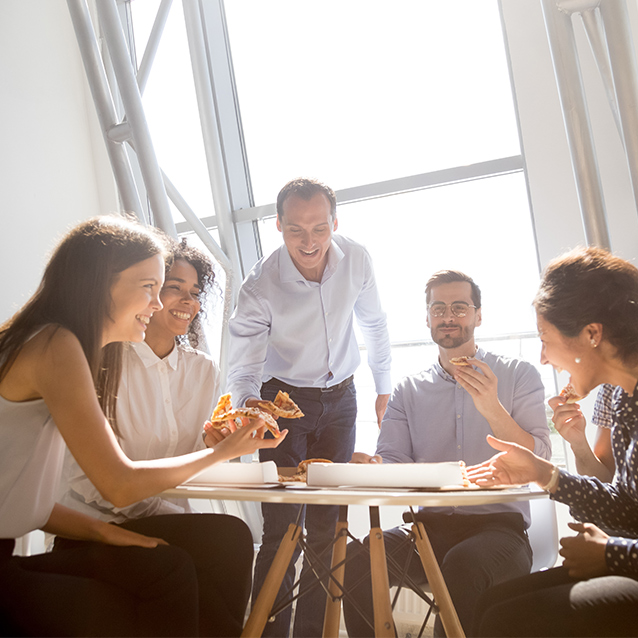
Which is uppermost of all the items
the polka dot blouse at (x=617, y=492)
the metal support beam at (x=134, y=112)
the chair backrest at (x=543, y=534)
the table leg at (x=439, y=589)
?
the metal support beam at (x=134, y=112)

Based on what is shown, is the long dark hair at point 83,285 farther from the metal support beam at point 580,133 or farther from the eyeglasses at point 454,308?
the metal support beam at point 580,133

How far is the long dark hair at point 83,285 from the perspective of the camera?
1.49 meters

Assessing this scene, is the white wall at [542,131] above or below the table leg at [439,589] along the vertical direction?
above

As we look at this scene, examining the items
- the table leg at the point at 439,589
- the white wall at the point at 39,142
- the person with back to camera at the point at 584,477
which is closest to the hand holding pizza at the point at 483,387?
the person with back to camera at the point at 584,477

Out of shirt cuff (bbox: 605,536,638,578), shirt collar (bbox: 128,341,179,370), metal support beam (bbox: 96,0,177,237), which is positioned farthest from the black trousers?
metal support beam (bbox: 96,0,177,237)

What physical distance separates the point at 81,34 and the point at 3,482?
8.32ft

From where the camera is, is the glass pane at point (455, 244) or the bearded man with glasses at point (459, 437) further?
the glass pane at point (455, 244)

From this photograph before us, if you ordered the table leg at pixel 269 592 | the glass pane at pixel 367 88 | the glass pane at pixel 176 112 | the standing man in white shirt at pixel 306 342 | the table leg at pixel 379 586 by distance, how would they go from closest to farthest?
the table leg at pixel 379 586 < the table leg at pixel 269 592 < the standing man in white shirt at pixel 306 342 < the glass pane at pixel 367 88 < the glass pane at pixel 176 112

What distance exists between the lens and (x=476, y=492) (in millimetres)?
1353

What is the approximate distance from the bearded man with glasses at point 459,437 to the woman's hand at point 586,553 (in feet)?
1.41

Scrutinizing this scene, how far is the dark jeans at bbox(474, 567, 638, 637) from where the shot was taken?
1225 mm

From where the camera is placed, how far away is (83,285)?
1554mm

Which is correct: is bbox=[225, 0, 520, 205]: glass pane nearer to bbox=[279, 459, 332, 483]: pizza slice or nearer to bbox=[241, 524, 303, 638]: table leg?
bbox=[279, 459, 332, 483]: pizza slice

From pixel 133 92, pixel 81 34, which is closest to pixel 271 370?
pixel 133 92
